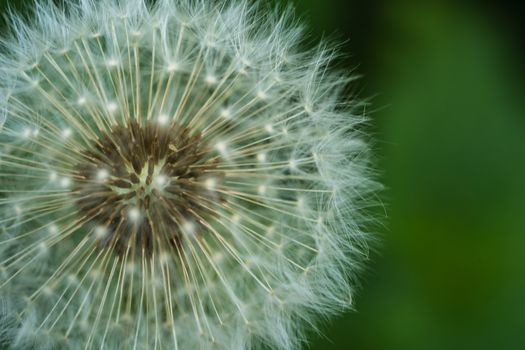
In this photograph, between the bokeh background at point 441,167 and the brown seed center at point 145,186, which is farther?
the bokeh background at point 441,167

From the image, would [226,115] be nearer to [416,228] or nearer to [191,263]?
[191,263]

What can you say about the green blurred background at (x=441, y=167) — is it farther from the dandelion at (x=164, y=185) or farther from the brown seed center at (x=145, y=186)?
the brown seed center at (x=145, y=186)

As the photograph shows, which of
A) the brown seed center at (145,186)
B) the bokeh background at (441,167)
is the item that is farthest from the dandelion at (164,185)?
the bokeh background at (441,167)

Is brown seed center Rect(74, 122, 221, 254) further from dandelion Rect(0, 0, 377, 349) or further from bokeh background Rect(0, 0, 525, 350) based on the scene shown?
bokeh background Rect(0, 0, 525, 350)

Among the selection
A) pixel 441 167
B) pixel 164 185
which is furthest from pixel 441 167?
pixel 164 185

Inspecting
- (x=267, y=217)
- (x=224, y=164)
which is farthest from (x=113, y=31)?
(x=267, y=217)

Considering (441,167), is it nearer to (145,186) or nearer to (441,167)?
(441,167)
